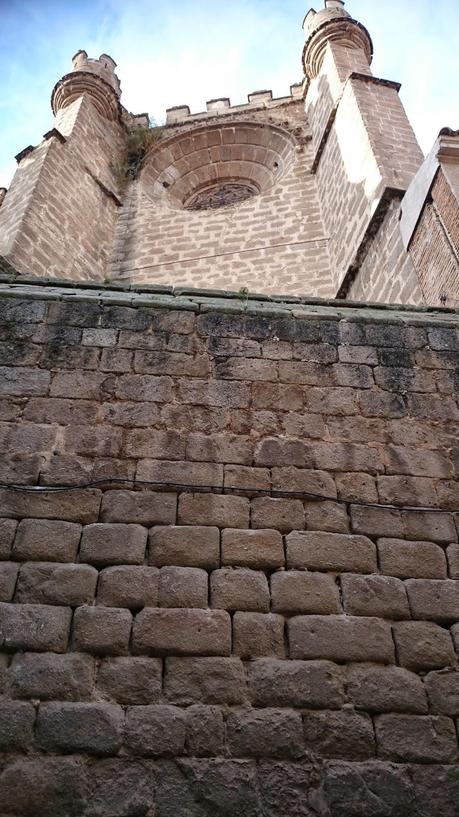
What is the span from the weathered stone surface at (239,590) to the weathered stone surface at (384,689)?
0.50 m

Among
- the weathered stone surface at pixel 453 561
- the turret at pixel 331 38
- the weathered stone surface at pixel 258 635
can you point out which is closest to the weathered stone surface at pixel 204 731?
the weathered stone surface at pixel 258 635

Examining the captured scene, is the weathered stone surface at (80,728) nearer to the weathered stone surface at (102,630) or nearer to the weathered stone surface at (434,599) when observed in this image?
the weathered stone surface at (102,630)

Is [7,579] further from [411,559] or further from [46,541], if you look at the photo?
[411,559]

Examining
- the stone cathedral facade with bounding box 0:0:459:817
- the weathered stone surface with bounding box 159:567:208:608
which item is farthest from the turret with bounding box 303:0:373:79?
the weathered stone surface with bounding box 159:567:208:608

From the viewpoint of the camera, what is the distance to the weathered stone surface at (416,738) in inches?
110

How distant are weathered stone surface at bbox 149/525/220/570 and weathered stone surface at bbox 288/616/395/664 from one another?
0.50 m

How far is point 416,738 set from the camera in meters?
2.85

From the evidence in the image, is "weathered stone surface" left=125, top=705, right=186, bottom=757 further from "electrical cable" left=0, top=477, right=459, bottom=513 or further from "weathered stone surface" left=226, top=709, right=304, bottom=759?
"electrical cable" left=0, top=477, right=459, bottom=513

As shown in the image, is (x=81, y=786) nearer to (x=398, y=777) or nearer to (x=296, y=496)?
(x=398, y=777)

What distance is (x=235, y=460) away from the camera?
3.68 m

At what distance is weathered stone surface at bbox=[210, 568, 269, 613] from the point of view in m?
3.15

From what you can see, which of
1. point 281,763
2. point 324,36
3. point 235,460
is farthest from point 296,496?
point 324,36

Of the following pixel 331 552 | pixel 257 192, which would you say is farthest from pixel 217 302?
pixel 257 192

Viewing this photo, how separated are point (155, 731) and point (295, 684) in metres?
0.63
